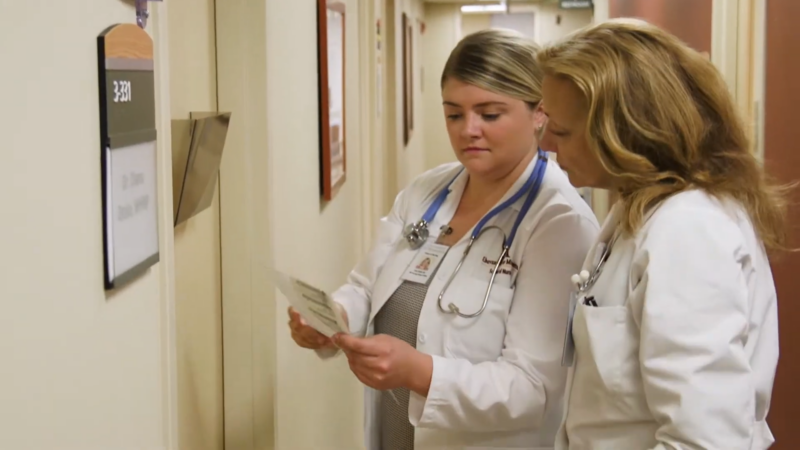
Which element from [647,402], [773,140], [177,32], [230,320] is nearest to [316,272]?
[230,320]

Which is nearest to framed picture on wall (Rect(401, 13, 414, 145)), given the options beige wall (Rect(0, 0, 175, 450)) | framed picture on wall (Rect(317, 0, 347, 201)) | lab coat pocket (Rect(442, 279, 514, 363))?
framed picture on wall (Rect(317, 0, 347, 201))

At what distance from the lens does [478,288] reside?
166cm

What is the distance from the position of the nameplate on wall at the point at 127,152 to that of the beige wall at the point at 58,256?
0.01 m

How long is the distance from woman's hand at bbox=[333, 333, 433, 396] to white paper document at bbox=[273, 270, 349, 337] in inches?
2.0

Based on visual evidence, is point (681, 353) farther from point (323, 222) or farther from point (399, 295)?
point (323, 222)

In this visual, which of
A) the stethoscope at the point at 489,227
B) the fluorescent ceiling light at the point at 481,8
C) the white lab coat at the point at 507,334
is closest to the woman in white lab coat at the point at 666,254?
the white lab coat at the point at 507,334

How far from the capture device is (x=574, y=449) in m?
1.27

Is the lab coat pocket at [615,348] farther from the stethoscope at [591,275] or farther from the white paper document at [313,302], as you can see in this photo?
the white paper document at [313,302]

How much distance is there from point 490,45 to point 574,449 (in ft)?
2.75

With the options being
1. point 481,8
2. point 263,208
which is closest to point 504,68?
point 263,208

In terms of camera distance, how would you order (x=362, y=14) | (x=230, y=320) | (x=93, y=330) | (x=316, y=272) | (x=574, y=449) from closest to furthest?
(x=93, y=330), (x=574, y=449), (x=230, y=320), (x=316, y=272), (x=362, y=14)

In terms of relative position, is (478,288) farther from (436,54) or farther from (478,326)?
(436,54)

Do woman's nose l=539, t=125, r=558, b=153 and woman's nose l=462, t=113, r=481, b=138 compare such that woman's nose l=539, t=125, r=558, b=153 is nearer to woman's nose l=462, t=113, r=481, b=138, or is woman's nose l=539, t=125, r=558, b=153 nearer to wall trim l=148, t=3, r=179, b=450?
woman's nose l=462, t=113, r=481, b=138

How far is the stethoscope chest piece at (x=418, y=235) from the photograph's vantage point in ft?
6.06
